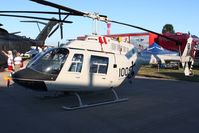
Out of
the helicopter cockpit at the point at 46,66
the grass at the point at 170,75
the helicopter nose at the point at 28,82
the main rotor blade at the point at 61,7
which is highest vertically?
the main rotor blade at the point at 61,7

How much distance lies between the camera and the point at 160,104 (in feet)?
34.6

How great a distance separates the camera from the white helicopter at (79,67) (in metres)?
9.54

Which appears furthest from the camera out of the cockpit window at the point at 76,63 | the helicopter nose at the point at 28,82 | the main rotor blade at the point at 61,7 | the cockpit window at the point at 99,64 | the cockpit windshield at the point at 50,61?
the cockpit window at the point at 99,64

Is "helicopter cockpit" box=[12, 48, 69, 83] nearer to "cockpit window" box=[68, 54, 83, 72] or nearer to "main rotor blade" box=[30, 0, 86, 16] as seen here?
"cockpit window" box=[68, 54, 83, 72]

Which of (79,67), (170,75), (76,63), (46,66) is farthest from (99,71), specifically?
(170,75)

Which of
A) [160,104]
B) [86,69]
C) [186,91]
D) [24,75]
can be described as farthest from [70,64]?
[186,91]

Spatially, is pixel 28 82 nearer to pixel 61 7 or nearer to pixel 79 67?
pixel 79 67

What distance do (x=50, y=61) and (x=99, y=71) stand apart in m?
1.69

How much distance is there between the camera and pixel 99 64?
10.6 meters

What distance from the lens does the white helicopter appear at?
954 centimetres

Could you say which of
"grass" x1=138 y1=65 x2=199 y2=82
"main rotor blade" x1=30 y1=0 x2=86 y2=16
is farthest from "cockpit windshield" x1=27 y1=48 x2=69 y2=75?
"grass" x1=138 y1=65 x2=199 y2=82

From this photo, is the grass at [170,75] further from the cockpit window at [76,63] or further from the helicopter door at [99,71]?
the cockpit window at [76,63]

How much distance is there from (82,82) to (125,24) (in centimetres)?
217

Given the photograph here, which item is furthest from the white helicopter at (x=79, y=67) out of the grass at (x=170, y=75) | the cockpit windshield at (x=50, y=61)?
the grass at (x=170, y=75)
